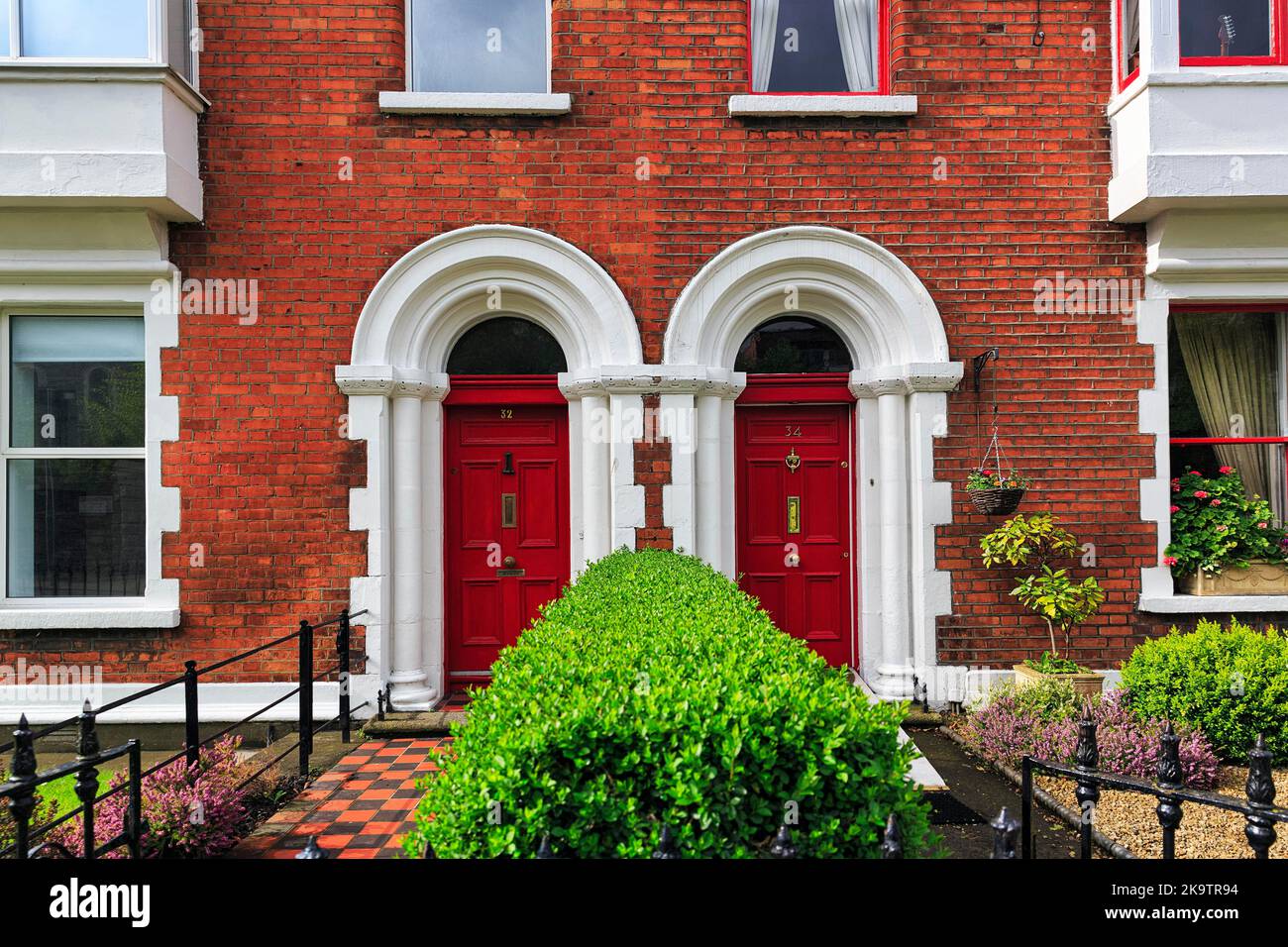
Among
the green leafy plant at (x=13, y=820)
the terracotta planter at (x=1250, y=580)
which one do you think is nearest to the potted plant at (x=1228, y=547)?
the terracotta planter at (x=1250, y=580)

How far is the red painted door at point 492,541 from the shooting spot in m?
7.52

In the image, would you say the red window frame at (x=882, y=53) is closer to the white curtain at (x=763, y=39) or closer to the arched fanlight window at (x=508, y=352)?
the white curtain at (x=763, y=39)

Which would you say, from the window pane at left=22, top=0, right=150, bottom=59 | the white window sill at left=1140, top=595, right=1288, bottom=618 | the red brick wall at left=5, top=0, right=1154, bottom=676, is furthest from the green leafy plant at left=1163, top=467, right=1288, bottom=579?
the window pane at left=22, top=0, right=150, bottom=59

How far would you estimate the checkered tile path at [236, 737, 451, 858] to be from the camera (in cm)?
450

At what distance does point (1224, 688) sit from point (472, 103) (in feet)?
22.8

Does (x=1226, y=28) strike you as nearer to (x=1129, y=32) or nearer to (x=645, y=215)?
(x=1129, y=32)

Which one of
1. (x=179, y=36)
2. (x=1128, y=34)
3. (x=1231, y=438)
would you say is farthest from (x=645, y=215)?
(x=1231, y=438)

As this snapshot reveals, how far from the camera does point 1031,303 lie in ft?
23.0

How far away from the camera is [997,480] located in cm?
668

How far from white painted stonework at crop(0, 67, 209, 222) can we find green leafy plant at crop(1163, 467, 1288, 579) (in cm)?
842

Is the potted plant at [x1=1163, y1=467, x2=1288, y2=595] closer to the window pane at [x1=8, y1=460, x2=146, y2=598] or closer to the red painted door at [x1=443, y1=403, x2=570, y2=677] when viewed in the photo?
the red painted door at [x1=443, y1=403, x2=570, y2=677]

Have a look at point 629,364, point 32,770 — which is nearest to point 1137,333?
point 629,364

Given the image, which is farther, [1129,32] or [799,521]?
[799,521]

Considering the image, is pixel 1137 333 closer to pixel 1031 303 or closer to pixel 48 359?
pixel 1031 303
